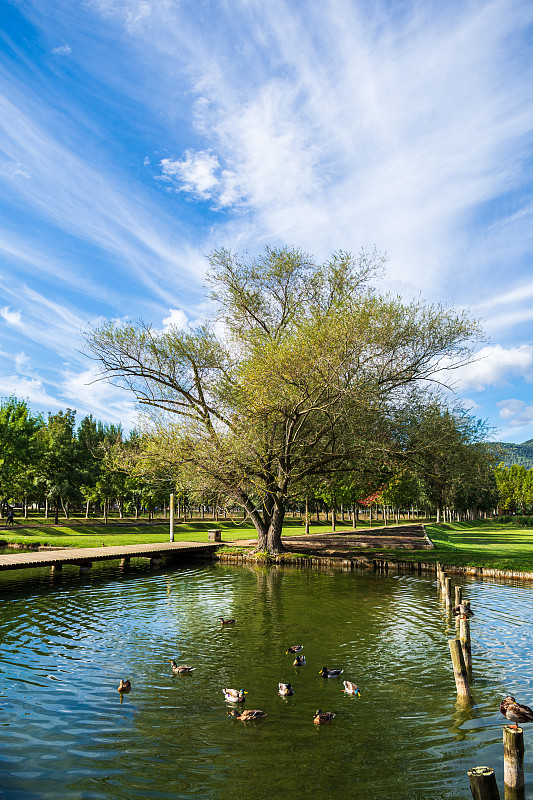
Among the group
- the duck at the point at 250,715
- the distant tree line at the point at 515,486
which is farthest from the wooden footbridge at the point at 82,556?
the distant tree line at the point at 515,486

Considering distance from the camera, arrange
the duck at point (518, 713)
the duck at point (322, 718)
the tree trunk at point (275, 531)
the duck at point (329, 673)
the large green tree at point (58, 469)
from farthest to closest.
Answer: the large green tree at point (58, 469) → the tree trunk at point (275, 531) → the duck at point (329, 673) → the duck at point (322, 718) → the duck at point (518, 713)

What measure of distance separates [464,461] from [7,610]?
2425 cm

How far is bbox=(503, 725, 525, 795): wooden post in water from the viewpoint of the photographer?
6.29m

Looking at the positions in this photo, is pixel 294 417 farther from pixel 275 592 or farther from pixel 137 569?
pixel 137 569

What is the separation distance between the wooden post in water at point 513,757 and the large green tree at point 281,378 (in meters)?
19.8

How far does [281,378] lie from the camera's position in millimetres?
26391

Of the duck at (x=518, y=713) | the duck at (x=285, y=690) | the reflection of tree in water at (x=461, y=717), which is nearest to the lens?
the reflection of tree in water at (x=461, y=717)

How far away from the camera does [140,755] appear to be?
7.80 metres

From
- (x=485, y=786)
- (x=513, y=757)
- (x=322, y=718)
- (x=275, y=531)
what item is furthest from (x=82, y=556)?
(x=485, y=786)

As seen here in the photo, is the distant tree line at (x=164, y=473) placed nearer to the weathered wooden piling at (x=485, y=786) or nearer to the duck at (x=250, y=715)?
the duck at (x=250, y=715)

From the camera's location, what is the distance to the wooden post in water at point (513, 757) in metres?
6.29

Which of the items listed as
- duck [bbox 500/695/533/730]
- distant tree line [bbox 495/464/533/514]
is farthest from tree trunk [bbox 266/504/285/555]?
distant tree line [bbox 495/464/533/514]

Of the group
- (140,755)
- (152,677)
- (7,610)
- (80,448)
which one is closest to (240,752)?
(140,755)

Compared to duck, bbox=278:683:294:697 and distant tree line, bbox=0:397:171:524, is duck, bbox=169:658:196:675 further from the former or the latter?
distant tree line, bbox=0:397:171:524
